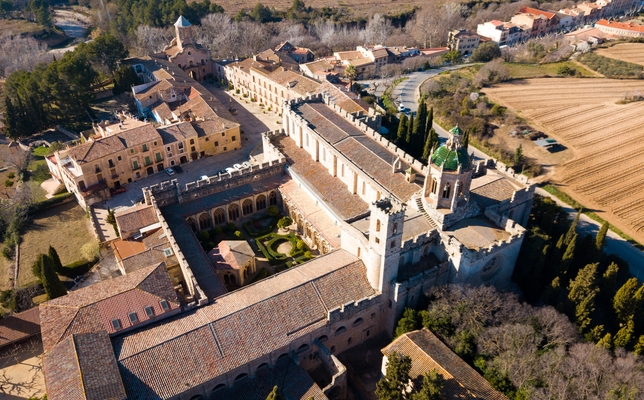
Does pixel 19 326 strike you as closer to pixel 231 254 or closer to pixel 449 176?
pixel 231 254

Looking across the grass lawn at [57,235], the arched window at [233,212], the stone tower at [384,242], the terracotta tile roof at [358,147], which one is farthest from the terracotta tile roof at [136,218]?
the stone tower at [384,242]

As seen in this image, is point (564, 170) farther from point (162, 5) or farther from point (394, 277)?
point (162, 5)

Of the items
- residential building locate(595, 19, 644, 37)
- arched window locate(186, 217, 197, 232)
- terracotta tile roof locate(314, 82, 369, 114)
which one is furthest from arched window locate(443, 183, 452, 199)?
residential building locate(595, 19, 644, 37)

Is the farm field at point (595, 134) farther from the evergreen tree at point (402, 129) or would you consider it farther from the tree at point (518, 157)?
the evergreen tree at point (402, 129)

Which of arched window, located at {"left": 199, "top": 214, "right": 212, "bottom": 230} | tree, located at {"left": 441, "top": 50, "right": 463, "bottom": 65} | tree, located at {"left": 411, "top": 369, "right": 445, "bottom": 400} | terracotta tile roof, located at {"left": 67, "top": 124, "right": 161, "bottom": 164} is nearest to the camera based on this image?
tree, located at {"left": 411, "top": 369, "right": 445, "bottom": 400}

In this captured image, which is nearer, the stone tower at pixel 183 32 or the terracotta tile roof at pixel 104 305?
the terracotta tile roof at pixel 104 305

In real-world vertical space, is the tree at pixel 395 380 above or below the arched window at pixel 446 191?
below

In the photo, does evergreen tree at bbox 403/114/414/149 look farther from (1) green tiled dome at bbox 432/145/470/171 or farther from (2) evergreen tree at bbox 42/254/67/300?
(2) evergreen tree at bbox 42/254/67/300
